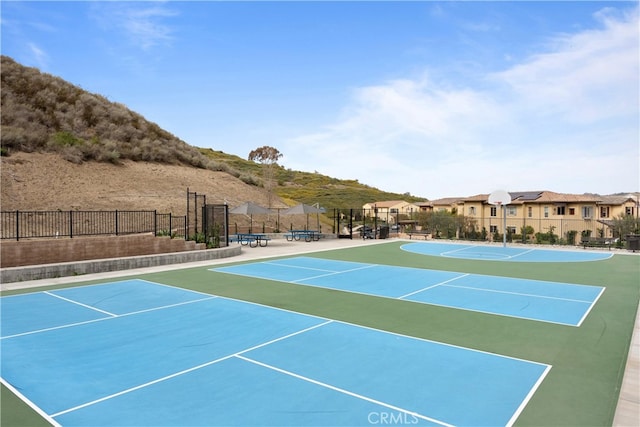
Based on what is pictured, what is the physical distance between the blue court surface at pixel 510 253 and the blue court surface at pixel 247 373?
14.4 meters

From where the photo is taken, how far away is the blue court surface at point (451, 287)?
33.2 feet

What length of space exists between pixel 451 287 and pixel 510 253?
38.2ft

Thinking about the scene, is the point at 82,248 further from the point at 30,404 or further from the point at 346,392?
the point at 346,392

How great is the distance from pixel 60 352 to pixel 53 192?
2386 cm

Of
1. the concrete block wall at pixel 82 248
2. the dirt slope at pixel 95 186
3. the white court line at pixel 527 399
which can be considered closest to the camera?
the white court line at pixel 527 399

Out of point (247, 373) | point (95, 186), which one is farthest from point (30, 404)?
point (95, 186)

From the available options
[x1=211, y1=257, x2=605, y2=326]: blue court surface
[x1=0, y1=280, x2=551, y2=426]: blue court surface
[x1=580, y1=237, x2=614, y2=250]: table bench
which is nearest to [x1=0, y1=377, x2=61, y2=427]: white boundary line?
[x1=0, y1=280, x2=551, y2=426]: blue court surface

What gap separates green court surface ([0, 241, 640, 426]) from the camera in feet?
16.9

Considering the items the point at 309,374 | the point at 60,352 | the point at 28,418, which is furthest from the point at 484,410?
the point at 60,352

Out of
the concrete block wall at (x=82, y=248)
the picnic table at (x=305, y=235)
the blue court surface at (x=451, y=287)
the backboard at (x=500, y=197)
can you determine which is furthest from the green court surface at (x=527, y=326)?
the backboard at (x=500, y=197)

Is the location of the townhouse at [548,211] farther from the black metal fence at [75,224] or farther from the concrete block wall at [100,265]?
the concrete block wall at [100,265]

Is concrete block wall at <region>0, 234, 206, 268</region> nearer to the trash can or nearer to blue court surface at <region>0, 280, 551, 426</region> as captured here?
blue court surface at <region>0, 280, 551, 426</region>

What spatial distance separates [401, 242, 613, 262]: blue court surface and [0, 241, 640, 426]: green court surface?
3.15 metres

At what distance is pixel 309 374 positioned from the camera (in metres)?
6.00
